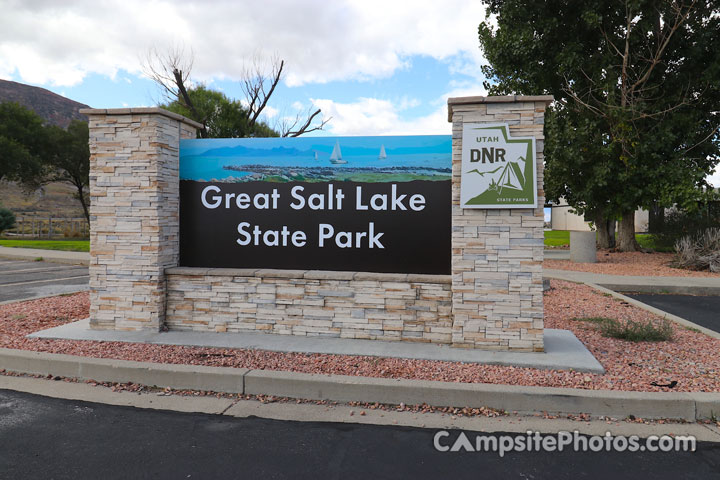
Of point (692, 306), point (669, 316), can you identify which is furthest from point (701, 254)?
point (669, 316)

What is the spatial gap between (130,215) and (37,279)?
817 cm

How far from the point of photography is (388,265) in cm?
579

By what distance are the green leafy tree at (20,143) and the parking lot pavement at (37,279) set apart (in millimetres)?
21049

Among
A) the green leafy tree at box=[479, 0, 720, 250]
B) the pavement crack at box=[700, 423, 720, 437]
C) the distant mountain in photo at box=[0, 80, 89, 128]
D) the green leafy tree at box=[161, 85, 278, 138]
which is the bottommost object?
the pavement crack at box=[700, 423, 720, 437]

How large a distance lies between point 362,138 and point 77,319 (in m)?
4.98

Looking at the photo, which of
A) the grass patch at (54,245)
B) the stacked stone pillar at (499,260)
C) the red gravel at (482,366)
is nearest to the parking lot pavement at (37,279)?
the red gravel at (482,366)

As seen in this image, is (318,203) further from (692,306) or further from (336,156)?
(692,306)

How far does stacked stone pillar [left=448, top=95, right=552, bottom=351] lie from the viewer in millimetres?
5145

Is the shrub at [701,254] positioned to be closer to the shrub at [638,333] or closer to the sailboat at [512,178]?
the shrub at [638,333]

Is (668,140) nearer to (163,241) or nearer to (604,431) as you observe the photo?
(604,431)

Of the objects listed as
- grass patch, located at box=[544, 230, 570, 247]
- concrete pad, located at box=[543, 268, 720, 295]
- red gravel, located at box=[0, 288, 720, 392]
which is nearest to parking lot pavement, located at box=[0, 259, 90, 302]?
red gravel, located at box=[0, 288, 720, 392]

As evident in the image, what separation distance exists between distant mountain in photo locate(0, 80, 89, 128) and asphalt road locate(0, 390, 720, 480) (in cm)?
16517

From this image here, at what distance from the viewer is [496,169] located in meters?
5.21

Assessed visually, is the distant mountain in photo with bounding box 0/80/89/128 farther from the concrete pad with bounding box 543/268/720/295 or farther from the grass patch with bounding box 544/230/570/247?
the concrete pad with bounding box 543/268/720/295
